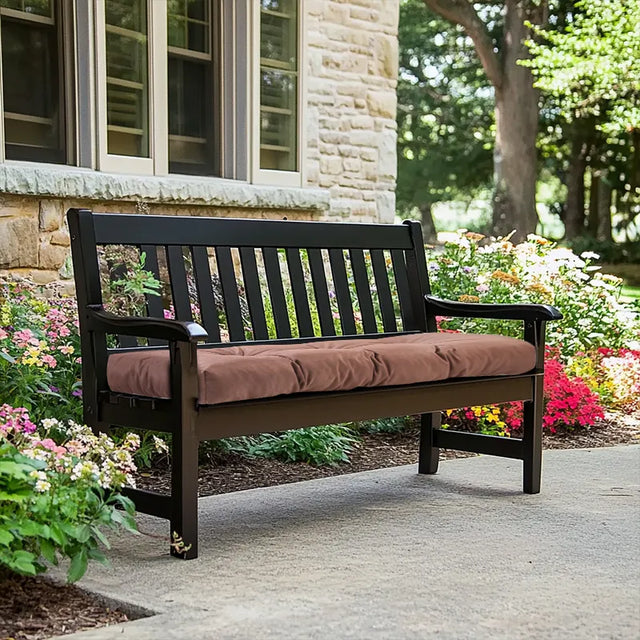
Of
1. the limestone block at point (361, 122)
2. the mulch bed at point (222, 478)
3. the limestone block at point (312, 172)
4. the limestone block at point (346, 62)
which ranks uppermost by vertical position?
the limestone block at point (346, 62)

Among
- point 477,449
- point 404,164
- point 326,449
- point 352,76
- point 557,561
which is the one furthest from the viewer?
point 404,164

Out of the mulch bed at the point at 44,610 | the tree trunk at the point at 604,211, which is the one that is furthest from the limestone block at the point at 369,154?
the tree trunk at the point at 604,211

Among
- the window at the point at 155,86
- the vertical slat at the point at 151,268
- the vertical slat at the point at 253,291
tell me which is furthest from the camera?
the window at the point at 155,86

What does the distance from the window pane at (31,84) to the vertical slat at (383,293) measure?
2.22 m

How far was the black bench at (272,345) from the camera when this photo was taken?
3330mm

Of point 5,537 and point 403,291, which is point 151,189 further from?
point 5,537

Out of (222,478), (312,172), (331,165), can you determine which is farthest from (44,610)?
(331,165)

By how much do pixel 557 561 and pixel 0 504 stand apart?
5.65 ft

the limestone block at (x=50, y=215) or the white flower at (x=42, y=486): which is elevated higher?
the limestone block at (x=50, y=215)

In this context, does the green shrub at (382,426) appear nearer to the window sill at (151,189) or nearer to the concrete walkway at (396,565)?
the concrete walkway at (396,565)

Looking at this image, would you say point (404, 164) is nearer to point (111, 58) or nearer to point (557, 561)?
point (111, 58)

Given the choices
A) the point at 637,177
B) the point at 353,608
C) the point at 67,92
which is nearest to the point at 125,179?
the point at 67,92

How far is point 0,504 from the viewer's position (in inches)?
116

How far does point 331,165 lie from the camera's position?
768 centimetres
